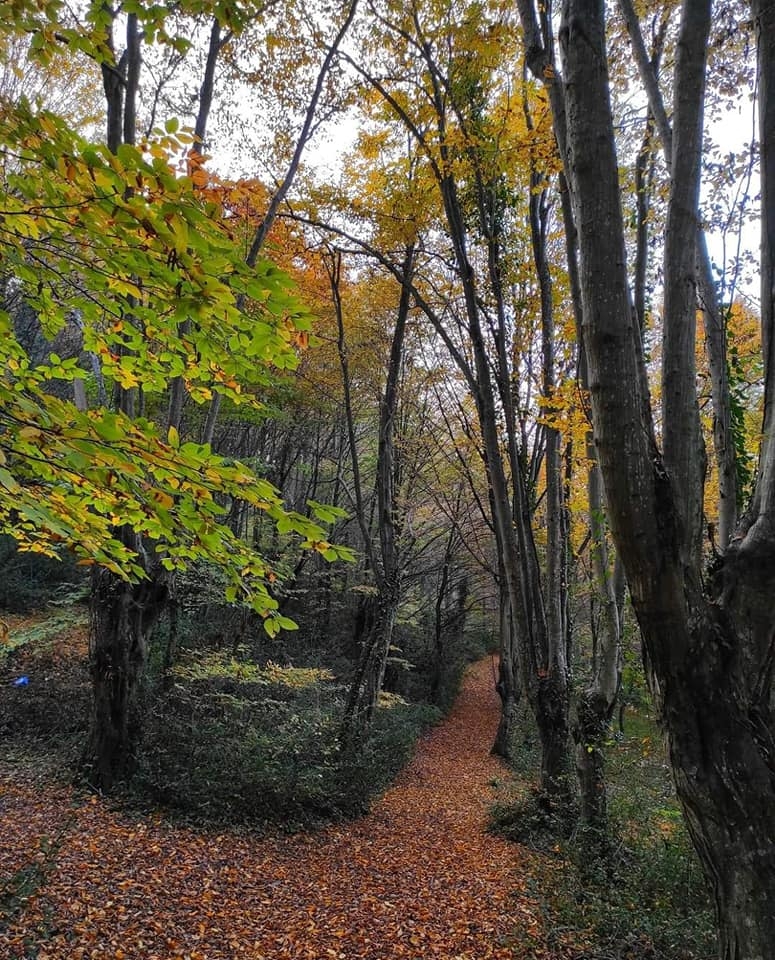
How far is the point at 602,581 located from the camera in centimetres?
511

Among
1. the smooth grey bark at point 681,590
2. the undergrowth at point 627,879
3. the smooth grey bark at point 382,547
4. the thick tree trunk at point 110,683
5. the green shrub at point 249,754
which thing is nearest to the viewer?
the smooth grey bark at point 681,590

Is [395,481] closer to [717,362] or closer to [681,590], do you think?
[717,362]

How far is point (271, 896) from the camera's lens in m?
4.55

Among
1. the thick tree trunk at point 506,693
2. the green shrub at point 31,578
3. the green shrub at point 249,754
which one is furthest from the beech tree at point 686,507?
the green shrub at point 31,578

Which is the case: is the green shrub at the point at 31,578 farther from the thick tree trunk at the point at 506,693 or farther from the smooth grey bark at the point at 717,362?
the smooth grey bark at the point at 717,362

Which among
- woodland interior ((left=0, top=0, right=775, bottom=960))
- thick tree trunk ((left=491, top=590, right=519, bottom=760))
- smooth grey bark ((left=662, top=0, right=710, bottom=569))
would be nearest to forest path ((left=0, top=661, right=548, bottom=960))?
woodland interior ((left=0, top=0, right=775, bottom=960))

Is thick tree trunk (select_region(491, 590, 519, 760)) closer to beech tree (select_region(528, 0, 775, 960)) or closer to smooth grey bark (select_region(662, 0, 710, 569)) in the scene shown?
beech tree (select_region(528, 0, 775, 960))

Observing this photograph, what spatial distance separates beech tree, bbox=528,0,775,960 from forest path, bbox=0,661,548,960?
280 centimetres

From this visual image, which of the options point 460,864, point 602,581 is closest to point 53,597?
point 460,864

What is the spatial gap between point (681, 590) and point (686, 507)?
317 mm

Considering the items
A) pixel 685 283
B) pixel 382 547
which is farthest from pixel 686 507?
pixel 382 547

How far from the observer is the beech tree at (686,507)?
1801mm

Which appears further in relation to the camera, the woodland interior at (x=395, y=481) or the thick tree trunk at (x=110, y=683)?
the thick tree trunk at (x=110, y=683)

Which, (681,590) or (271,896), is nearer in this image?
(681,590)
